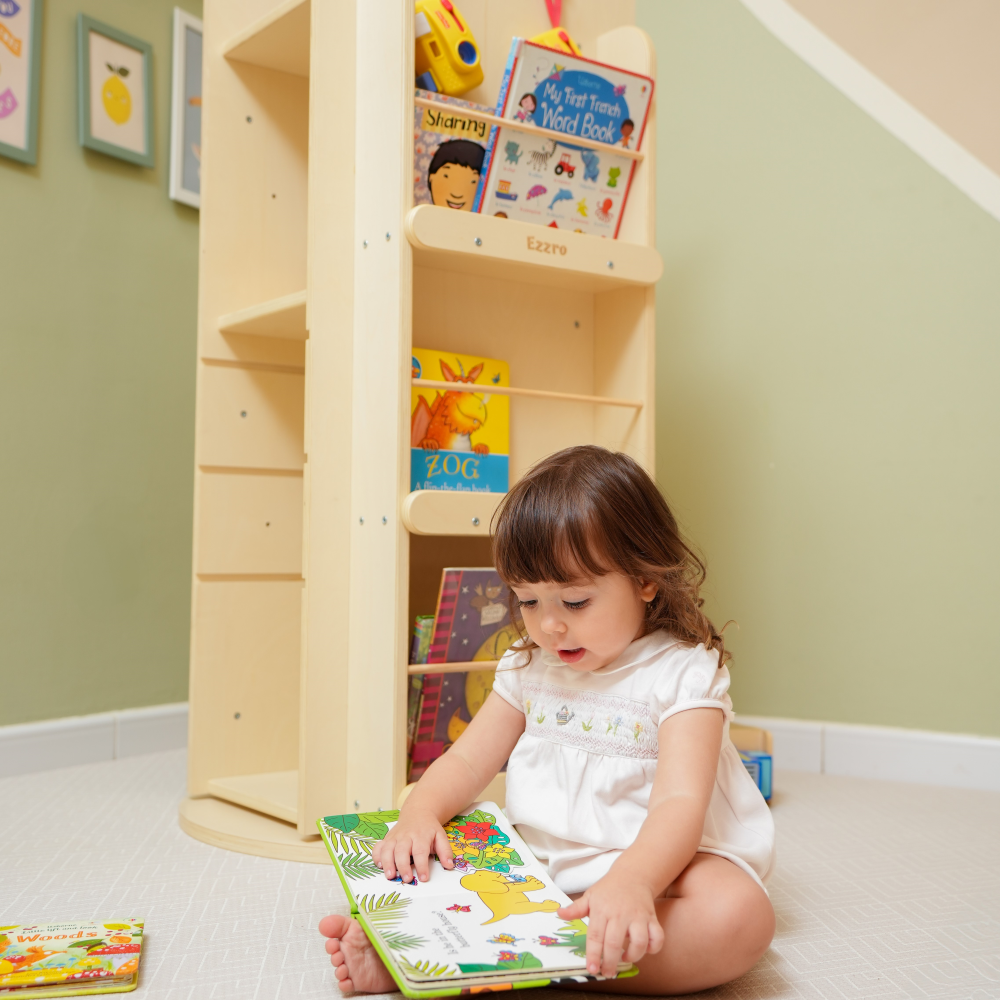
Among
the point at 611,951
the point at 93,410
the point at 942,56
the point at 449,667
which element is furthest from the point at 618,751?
the point at 942,56

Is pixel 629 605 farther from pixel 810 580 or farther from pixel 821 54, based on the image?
pixel 821 54

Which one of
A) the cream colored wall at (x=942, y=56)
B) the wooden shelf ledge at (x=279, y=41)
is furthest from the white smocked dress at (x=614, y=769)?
the cream colored wall at (x=942, y=56)

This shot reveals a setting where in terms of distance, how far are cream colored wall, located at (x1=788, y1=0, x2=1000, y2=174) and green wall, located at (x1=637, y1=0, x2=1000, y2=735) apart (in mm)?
80

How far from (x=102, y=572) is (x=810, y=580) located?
1.28m

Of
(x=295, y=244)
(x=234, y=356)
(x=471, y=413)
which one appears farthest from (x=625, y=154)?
(x=234, y=356)

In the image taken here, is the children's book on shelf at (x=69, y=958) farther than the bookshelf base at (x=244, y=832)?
No

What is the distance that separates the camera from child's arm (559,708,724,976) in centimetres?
69

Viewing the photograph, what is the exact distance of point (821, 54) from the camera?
1767 millimetres

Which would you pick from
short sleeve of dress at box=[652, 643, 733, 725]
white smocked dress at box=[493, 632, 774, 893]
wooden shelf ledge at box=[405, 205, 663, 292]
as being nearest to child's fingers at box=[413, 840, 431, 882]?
white smocked dress at box=[493, 632, 774, 893]

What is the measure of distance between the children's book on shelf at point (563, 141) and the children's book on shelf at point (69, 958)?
37.2 inches

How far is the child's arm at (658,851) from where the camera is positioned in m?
0.69

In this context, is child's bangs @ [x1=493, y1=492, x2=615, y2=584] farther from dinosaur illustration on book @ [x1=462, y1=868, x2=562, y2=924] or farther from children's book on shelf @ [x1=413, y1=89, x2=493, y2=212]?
children's book on shelf @ [x1=413, y1=89, x2=493, y2=212]

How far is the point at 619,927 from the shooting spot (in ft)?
2.28

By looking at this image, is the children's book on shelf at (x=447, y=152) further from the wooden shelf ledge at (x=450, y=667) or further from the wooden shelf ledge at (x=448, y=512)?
the wooden shelf ledge at (x=450, y=667)
